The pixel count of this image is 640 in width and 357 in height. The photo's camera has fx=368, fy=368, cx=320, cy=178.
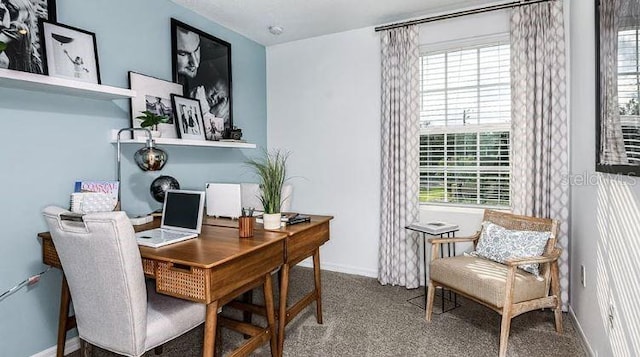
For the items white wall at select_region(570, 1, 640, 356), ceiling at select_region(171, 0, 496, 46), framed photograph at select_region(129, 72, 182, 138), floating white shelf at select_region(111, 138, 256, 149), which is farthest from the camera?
ceiling at select_region(171, 0, 496, 46)

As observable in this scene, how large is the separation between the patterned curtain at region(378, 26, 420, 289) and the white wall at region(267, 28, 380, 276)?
206 mm

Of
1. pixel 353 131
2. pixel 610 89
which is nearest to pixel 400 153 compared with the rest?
pixel 353 131

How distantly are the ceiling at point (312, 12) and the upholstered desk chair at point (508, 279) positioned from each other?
1.99 m

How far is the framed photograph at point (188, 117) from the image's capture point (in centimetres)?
310

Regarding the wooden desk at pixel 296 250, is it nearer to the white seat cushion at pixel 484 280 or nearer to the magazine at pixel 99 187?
the magazine at pixel 99 187

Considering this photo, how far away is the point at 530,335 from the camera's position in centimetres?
253

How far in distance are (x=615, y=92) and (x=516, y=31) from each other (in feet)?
5.10

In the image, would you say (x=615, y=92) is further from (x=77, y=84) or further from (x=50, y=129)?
(x=50, y=129)

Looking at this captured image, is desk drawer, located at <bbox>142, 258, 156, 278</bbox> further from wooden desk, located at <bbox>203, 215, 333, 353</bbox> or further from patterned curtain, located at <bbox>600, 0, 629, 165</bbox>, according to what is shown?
patterned curtain, located at <bbox>600, 0, 629, 165</bbox>

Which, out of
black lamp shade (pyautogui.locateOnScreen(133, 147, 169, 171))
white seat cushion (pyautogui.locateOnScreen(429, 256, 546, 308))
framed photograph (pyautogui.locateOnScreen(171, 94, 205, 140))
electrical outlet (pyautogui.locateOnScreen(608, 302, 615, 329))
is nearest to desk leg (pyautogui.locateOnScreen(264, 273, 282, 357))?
black lamp shade (pyautogui.locateOnScreen(133, 147, 169, 171))

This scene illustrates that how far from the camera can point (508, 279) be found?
2.24m

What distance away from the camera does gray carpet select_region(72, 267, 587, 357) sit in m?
2.35

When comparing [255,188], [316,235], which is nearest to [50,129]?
[255,188]

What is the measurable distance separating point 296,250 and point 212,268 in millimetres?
763
